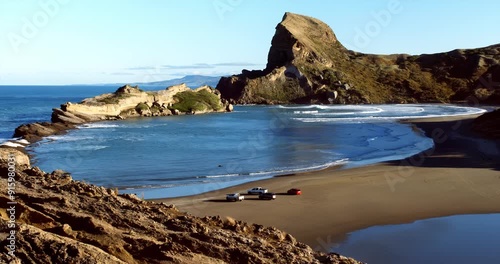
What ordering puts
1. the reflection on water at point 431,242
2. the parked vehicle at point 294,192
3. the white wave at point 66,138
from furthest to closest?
the white wave at point 66,138, the parked vehicle at point 294,192, the reflection on water at point 431,242

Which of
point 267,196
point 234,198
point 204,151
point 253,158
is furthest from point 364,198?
point 204,151

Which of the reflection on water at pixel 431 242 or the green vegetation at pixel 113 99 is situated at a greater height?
the green vegetation at pixel 113 99

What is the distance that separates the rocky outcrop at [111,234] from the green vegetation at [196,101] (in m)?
102

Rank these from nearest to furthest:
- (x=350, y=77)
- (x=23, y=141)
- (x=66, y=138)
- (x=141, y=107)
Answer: (x=23, y=141) < (x=66, y=138) < (x=141, y=107) < (x=350, y=77)

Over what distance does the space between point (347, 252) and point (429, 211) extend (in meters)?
8.67

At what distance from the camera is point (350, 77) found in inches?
6107

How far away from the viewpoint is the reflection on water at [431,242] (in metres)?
19.5

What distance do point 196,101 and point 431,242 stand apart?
100853mm

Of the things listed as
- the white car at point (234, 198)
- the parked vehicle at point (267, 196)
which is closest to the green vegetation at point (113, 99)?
the white car at point (234, 198)

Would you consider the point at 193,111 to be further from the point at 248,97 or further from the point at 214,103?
the point at 248,97

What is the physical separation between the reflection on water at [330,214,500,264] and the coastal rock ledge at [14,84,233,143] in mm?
48377

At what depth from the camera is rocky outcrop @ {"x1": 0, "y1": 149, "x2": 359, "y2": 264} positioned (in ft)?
32.7

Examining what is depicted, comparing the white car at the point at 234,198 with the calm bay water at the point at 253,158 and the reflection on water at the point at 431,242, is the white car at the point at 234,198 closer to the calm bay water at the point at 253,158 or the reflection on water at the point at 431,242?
the calm bay water at the point at 253,158

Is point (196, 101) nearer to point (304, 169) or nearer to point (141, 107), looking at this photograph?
point (141, 107)
